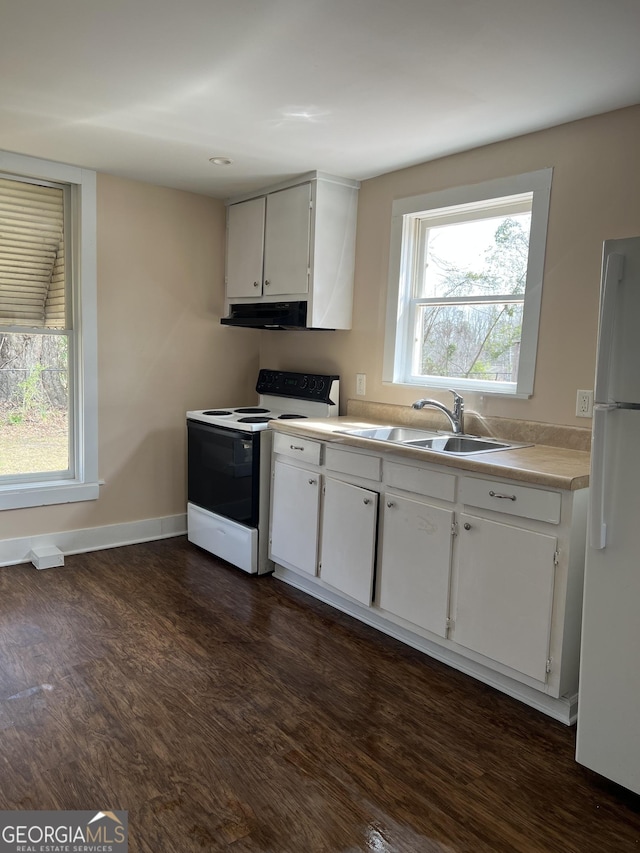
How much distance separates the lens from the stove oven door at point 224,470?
3492 millimetres

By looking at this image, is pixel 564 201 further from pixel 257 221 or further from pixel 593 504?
pixel 257 221

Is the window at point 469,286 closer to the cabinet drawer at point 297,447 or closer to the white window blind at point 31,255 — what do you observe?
the cabinet drawer at point 297,447

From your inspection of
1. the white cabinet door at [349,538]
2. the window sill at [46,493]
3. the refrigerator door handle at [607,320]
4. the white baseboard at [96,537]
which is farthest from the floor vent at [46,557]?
the refrigerator door handle at [607,320]

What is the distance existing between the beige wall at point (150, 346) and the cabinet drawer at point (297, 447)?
109 cm

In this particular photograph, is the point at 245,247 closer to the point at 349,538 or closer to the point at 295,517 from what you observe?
the point at 295,517

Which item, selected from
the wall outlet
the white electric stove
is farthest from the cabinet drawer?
the wall outlet

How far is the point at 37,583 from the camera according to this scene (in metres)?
3.38

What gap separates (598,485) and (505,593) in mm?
667

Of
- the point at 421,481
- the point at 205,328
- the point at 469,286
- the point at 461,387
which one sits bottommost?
the point at 421,481

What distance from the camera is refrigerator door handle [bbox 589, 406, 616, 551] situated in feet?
6.01

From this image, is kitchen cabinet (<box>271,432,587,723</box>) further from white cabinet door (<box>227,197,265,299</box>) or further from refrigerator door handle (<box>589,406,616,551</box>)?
white cabinet door (<box>227,197,265,299</box>)

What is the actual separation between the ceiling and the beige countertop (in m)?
1.37

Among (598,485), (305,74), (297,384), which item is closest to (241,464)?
(297,384)

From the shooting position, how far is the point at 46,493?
3705mm
